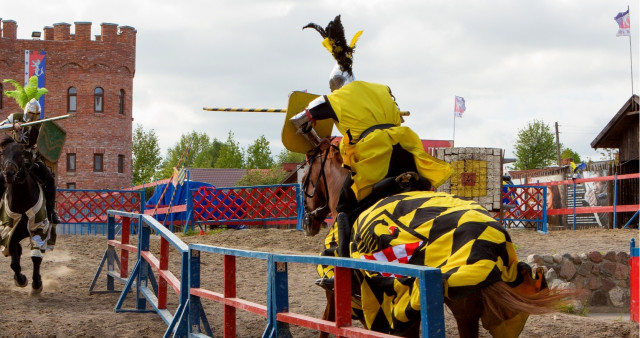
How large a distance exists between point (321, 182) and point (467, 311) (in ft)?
7.09

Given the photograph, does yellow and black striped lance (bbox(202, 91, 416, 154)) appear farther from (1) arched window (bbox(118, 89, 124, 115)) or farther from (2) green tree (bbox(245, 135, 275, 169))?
(2) green tree (bbox(245, 135, 275, 169))

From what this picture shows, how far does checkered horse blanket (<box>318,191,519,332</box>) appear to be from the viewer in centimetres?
376

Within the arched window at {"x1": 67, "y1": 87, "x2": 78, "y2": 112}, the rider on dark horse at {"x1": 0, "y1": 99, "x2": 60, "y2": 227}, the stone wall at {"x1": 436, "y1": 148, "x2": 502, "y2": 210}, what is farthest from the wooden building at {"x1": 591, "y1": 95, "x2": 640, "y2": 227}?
the arched window at {"x1": 67, "y1": 87, "x2": 78, "y2": 112}

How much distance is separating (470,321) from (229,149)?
64.7m

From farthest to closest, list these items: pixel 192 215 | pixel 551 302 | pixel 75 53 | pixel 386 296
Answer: pixel 75 53
pixel 192 215
pixel 386 296
pixel 551 302

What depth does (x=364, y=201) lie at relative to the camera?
493 centimetres

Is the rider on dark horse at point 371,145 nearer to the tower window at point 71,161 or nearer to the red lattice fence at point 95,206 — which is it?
the red lattice fence at point 95,206

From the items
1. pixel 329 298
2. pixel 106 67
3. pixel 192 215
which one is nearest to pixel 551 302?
pixel 329 298

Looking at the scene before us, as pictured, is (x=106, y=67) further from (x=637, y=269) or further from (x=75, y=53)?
(x=637, y=269)

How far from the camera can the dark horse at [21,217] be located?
959cm

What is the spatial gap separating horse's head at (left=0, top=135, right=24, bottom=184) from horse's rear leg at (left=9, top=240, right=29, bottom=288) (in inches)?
35.6

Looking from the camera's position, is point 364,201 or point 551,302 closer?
point 551,302

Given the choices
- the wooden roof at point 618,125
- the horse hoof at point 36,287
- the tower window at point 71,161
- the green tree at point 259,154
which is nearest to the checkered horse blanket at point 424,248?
the horse hoof at point 36,287

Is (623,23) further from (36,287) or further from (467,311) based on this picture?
(467,311)
